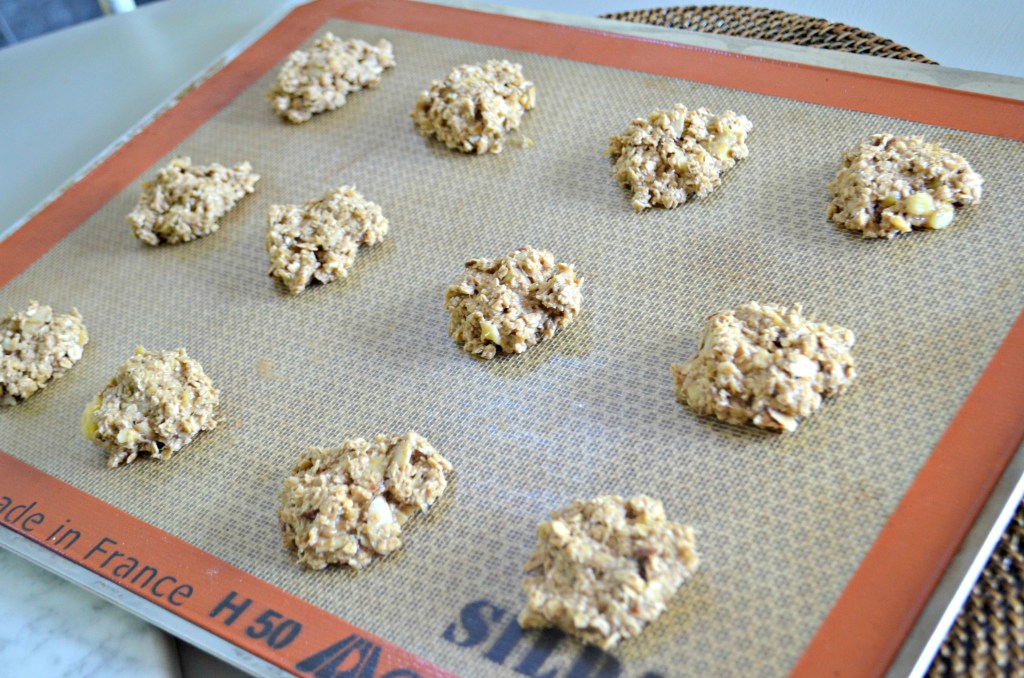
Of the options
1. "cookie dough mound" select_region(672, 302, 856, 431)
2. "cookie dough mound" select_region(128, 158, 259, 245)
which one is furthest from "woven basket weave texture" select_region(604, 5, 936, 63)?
"cookie dough mound" select_region(128, 158, 259, 245)

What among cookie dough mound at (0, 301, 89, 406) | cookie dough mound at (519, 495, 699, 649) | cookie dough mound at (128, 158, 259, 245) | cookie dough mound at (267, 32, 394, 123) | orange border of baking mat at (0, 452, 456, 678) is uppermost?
cookie dough mound at (267, 32, 394, 123)

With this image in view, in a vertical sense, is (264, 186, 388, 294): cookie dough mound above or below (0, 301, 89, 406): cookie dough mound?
above

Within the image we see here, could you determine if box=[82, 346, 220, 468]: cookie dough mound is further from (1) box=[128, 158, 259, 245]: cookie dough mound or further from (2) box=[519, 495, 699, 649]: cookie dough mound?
(2) box=[519, 495, 699, 649]: cookie dough mound

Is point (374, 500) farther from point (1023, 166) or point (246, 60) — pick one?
point (246, 60)

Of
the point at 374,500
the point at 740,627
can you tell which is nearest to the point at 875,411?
the point at 740,627

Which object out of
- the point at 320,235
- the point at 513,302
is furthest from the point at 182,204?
the point at 513,302

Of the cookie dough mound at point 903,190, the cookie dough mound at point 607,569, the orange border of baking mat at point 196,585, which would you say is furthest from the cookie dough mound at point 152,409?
the cookie dough mound at point 903,190
